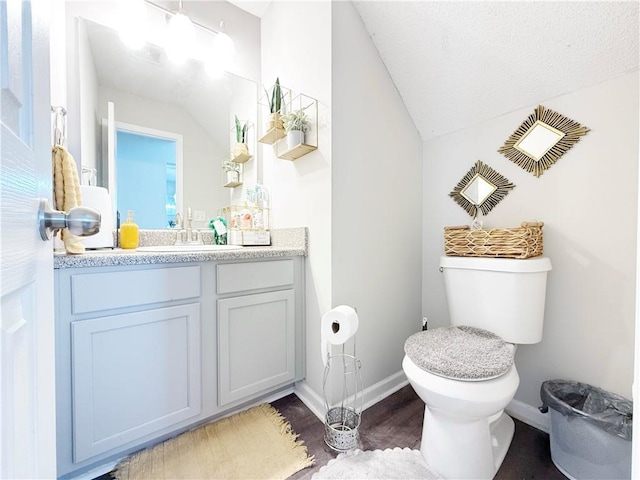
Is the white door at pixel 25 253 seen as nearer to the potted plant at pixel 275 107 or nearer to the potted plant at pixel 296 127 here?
the potted plant at pixel 296 127

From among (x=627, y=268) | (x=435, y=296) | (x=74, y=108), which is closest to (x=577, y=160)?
(x=627, y=268)

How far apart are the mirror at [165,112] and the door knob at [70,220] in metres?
1.13

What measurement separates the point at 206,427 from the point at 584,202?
6.17 ft

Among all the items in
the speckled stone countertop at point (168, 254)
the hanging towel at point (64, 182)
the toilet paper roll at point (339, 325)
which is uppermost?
the hanging towel at point (64, 182)

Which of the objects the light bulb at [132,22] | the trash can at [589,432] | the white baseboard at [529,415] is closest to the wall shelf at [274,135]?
the light bulb at [132,22]

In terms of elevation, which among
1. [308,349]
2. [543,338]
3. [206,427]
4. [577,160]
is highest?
[577,160]

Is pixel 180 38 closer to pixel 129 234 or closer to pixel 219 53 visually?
pixel 219 53

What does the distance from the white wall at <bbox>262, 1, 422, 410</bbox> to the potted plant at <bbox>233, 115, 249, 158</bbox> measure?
0.30 meters

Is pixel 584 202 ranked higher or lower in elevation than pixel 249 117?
lower

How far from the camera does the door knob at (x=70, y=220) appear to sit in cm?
41

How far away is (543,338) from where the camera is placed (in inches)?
48.3

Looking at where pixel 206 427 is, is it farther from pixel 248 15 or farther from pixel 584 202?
pixel 248 15

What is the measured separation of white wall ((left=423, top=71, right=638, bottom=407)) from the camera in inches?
40.4

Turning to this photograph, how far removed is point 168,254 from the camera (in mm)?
1047
